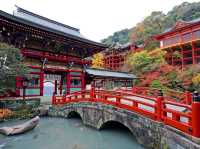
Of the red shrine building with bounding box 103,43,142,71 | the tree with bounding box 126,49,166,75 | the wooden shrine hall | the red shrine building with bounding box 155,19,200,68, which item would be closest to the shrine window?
the red shrine building with bounding box 155,19,200,68

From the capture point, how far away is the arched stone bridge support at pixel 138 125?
17.2 feet

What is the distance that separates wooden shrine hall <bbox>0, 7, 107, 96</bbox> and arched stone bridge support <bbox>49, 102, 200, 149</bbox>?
5.25m

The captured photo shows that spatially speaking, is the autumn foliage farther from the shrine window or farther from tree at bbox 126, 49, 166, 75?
the shrine window

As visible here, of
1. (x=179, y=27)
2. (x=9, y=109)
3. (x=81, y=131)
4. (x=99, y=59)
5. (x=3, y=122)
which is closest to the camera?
(x=81, y=131)

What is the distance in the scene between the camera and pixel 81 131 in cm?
966

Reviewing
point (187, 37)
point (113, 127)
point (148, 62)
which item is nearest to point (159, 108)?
point (113, 127)

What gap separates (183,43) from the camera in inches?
1028

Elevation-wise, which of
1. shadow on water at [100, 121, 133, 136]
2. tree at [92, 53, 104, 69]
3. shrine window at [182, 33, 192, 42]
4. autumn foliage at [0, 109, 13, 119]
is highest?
shrine window at [182, 33, 192, 42]

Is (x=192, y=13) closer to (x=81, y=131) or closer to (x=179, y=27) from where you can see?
(x=179, y=27)

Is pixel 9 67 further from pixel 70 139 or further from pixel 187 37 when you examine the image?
pixel 187 37

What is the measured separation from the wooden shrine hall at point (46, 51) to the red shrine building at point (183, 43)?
15.2 metres

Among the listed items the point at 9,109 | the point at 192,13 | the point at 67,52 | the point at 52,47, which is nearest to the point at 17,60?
the point at 9,109

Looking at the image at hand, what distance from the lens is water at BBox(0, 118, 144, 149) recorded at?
295 inches

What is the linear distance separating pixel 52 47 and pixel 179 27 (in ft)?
71.4
